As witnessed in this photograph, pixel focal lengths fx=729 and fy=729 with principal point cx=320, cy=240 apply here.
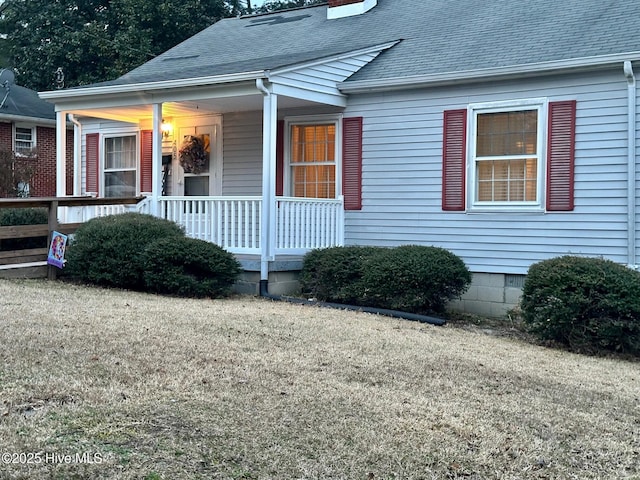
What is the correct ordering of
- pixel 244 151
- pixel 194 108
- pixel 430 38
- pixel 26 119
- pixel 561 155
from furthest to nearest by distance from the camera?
pixel 26 119 < pixel 244 151 < pixel 194 108 < pixel 430 38 < pixel 561 155

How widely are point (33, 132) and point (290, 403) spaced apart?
20.4 m

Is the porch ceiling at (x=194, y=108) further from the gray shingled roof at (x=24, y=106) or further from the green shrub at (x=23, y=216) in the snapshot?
the gray shingled roof at (x=24, y=106)

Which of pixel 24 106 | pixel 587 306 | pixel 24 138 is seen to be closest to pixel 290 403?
pixel 587 306

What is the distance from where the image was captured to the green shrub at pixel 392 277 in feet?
30.5

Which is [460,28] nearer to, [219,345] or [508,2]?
[508,2]

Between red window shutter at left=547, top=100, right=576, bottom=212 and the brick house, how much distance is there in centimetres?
1542

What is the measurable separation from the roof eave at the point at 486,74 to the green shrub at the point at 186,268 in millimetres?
3534

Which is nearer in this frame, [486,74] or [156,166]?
[486,74]

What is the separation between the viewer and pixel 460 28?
12.2 m

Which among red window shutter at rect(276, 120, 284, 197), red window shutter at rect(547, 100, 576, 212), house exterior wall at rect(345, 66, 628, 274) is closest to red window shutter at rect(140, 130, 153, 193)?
red window shutter at rect(276, 120, 284, 197)

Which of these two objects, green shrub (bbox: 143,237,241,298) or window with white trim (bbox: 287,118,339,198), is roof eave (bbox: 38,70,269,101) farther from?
green shrub (bbox: 143,237,241,298)

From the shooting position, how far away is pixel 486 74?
10.1 m

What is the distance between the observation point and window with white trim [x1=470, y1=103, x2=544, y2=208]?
32.8ft

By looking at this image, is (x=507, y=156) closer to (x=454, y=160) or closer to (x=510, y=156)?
(x=510, y=156)
